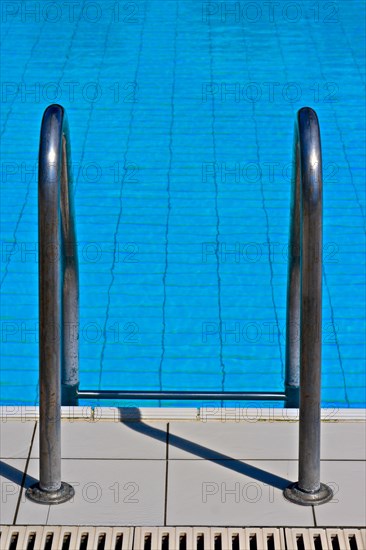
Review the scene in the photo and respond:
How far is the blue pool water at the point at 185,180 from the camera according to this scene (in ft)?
17.2

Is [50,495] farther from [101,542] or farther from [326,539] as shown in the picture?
[326,539]

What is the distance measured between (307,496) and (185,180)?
404 centimetres

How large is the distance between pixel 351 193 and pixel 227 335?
181 centimetres

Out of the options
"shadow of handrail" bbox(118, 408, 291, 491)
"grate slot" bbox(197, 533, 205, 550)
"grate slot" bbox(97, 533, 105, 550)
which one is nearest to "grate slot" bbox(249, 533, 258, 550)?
"grate slot" bbox(197, 533, 205, 550)

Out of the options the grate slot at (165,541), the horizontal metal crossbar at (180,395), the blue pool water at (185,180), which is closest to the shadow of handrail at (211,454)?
the horizontal metal crossbar at (180,395)

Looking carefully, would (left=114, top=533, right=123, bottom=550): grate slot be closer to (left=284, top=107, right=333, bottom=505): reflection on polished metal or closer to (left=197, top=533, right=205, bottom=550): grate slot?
(left=197, top=533, right=205, bottom=550): grate slot

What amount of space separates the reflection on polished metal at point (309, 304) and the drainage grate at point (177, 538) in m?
0.16

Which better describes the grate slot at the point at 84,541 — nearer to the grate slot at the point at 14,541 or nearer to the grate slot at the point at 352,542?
the grate slot at the point at 14,541

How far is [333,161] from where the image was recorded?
23.1 feet

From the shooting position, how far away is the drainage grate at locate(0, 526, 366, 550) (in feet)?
8.78

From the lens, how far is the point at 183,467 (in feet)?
9.93

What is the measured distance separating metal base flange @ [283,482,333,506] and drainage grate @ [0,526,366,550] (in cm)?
13

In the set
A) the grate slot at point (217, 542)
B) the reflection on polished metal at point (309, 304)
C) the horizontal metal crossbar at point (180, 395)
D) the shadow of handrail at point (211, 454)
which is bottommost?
the horizontal metal crossbar at point (180, 395)

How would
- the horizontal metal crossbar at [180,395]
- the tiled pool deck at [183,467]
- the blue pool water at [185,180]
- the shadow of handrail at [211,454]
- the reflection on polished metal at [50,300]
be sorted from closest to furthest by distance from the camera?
the reflection on polished metal at [50,300], the tiled pool deck at [183,467], the shadow of handrail at [211,454], the horizontal metal crossbar at [180,395], the blue pool water at [185,180]
